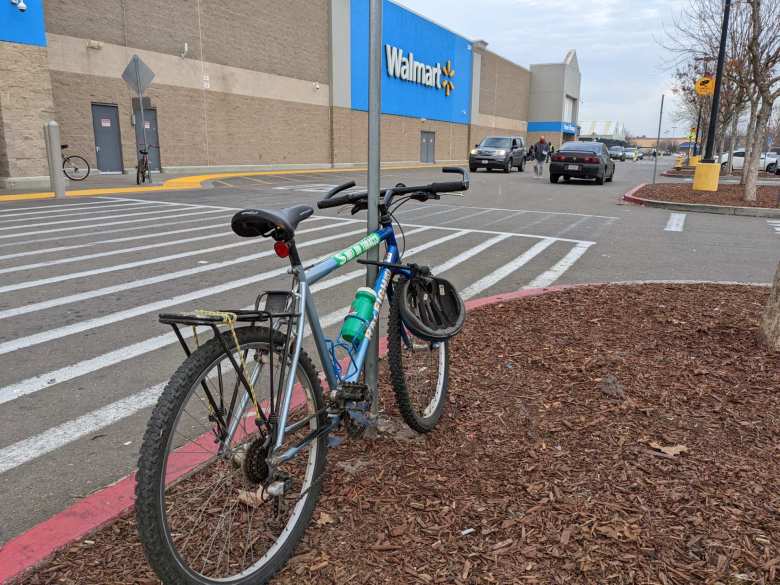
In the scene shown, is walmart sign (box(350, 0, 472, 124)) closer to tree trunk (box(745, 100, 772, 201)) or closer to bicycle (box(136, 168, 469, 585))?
tree trunk (box(745, 100, 772, 201))

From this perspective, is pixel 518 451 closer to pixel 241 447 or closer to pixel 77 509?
A: pixel 241 447

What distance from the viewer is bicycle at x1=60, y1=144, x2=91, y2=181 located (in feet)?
64.6

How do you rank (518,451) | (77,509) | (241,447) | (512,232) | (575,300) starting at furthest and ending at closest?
(512,232) < (575,300) < (518,451) < (77,509) < (241,447)

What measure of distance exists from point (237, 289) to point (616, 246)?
21.5 ft

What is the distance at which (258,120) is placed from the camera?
95.8 feet

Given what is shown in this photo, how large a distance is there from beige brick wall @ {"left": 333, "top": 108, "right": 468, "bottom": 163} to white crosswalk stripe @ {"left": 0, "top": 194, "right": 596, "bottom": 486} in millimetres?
19912

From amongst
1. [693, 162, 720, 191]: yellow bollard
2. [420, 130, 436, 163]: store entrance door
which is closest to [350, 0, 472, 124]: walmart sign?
[420, 130, 436, 163]: store entrance door

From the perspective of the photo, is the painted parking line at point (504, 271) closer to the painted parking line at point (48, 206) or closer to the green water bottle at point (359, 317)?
the green water bottle at point (359, 317)

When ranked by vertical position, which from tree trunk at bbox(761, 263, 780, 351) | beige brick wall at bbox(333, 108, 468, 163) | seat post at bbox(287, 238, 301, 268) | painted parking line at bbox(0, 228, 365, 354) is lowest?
painted parking line at bbox(0, 228, 365, 354)

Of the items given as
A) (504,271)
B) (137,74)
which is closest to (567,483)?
(504,271)

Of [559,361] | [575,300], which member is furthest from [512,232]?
[559,361]

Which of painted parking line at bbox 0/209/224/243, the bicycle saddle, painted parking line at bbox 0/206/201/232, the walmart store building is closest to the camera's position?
the bicycle saddle

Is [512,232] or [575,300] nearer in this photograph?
[575,300]

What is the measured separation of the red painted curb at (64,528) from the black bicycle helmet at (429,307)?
1517 mm
